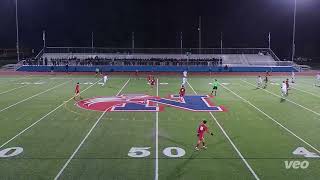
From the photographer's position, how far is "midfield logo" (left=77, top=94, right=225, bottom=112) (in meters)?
24.4

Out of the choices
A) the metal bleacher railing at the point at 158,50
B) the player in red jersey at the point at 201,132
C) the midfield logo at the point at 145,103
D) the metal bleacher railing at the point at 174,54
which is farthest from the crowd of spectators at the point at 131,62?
the player in red jersey at the point at 201,132

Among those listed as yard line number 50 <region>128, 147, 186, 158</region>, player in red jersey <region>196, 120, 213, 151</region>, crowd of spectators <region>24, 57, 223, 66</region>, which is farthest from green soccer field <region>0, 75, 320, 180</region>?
crowd of spectators <region>24, 57, 223, 66</region>

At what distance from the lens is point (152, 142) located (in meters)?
16.6

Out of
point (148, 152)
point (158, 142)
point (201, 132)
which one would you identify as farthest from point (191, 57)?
point (148, 152)

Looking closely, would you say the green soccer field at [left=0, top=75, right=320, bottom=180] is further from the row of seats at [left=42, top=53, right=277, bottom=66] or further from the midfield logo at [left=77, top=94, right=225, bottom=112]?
the row of seats at [left=42, top=53, right=277, bottom=66]

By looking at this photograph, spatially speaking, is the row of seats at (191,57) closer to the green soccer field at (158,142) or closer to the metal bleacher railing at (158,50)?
the metal bleacher railing at (158,50)

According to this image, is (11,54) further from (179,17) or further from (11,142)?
(11,142)

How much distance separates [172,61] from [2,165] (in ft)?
149

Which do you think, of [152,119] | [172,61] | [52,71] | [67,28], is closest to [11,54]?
[67,28]

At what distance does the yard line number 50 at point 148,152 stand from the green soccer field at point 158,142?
0.11ft

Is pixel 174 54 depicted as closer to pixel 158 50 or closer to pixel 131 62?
pixel 158 50

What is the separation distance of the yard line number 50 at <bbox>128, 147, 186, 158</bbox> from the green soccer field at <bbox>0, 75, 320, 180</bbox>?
1.3 inches

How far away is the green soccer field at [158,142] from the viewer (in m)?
13.1

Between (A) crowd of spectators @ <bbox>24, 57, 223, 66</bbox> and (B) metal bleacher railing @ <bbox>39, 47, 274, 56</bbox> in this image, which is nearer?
(A) crowd of spectators @ <bbox>24, 57, 223, 66</bbox>
